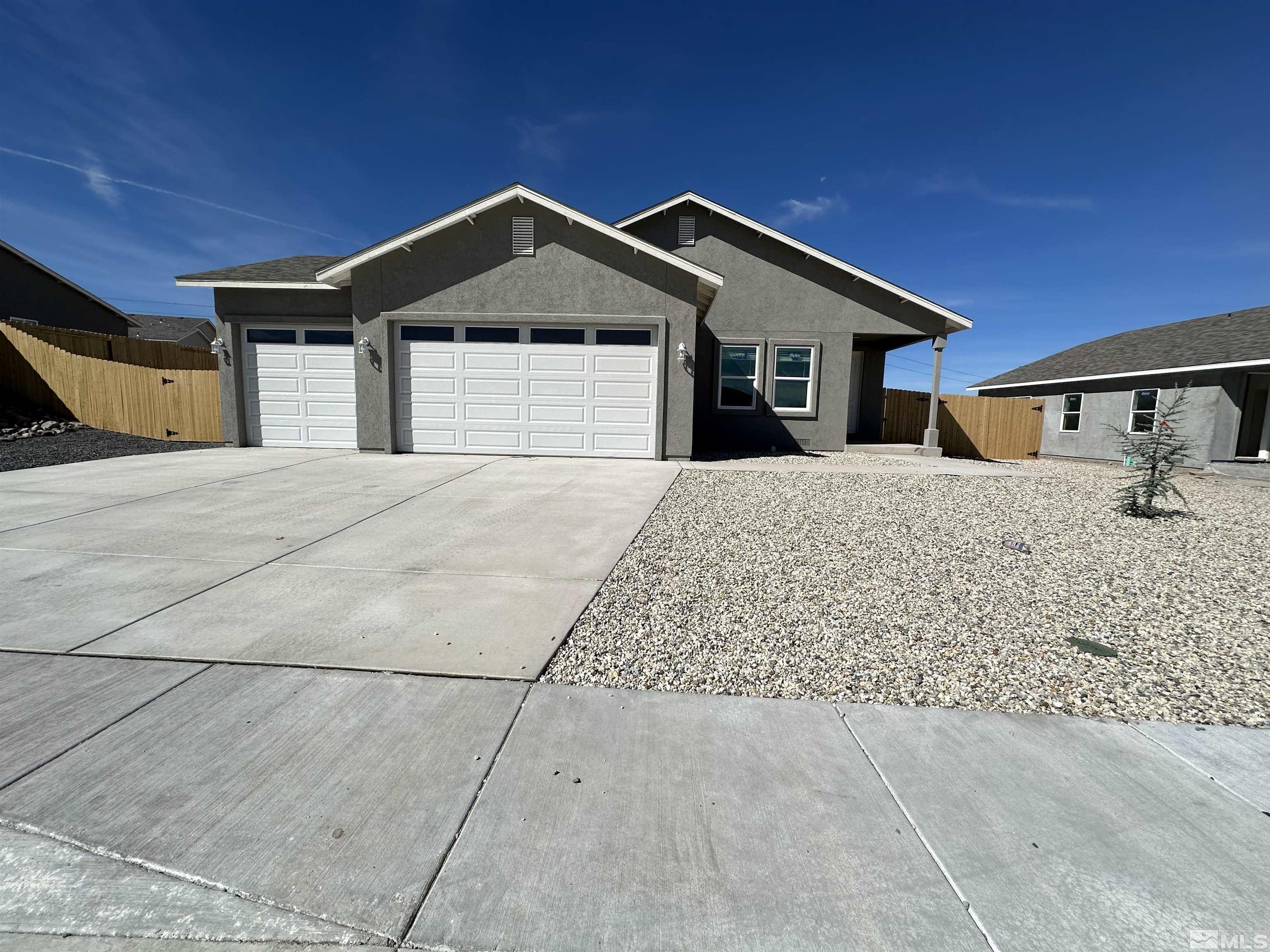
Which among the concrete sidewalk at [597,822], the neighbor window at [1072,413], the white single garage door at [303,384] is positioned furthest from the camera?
the neighbor window at [1072,413]

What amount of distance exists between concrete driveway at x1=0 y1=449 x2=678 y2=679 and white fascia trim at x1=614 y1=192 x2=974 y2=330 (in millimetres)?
8409

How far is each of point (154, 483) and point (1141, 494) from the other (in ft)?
42.0

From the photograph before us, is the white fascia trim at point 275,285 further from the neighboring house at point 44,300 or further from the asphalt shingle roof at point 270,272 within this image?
the neighboring house at point 44,300

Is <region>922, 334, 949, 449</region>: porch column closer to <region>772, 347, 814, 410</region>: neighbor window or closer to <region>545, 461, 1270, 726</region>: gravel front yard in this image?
<region>772, 347, 814, 410</region>: neighbor window

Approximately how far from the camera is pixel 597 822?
1.96 metres

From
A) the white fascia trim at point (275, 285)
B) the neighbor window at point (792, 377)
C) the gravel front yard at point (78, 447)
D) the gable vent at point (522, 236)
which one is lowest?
the gravel front yard at point (78, 447)

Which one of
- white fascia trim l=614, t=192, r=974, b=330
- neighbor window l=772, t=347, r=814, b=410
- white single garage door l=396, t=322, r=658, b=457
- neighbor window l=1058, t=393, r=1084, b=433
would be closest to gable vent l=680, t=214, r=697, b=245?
white fascia trim l=614, t=192, r=974, b=330

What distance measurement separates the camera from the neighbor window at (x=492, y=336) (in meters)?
11.2

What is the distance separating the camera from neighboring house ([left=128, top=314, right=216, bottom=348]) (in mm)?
31766

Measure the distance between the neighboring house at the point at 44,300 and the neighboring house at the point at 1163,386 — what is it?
110 feet

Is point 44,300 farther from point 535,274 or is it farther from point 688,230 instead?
point 688,230

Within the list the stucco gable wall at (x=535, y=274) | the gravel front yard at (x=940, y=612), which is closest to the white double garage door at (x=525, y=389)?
the stucco gable wall at (x=535, y=274)

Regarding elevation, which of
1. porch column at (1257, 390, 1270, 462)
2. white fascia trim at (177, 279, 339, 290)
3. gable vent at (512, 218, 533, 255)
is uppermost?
gable vent at (512, 218, 533, 255)

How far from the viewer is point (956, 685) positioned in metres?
2.93
